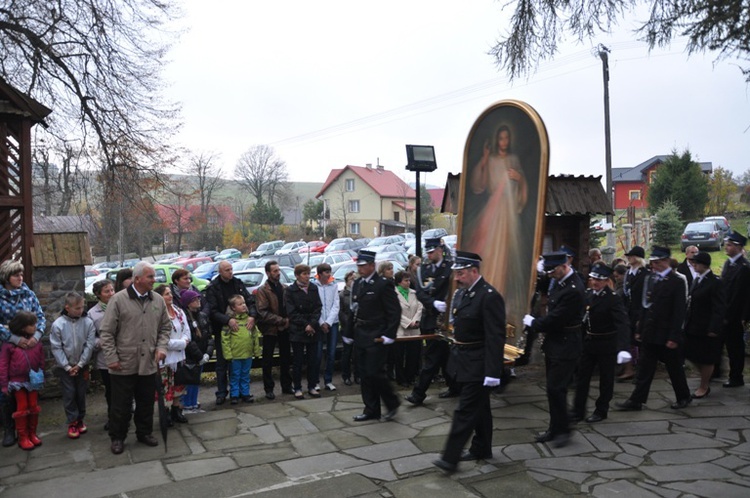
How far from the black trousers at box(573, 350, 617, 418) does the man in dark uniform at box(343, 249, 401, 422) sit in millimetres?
1931

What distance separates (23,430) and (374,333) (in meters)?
3.64

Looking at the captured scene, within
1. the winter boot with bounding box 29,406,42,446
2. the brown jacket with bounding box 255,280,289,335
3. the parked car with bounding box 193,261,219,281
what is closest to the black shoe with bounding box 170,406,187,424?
the winter boot with bounding box 29,406,42,446

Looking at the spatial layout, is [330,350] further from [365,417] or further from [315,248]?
[315,248]

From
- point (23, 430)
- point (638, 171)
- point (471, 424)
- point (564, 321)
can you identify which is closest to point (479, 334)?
point (471, 424)

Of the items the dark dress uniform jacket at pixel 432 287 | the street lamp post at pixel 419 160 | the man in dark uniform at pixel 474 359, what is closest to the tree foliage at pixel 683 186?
the street lamp post at pixel 419 160

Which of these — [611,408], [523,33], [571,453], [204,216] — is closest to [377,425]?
[571,453]

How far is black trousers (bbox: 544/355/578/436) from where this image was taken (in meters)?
5.96

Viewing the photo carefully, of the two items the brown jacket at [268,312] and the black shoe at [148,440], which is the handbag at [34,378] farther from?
the brown jacket at [268,312]

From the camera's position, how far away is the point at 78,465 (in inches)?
225

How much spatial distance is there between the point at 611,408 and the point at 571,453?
183 cm

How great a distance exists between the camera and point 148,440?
622 centimetres

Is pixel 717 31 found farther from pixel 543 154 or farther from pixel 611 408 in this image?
pixel 611 408

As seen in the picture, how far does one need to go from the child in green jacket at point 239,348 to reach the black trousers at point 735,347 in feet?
20.1

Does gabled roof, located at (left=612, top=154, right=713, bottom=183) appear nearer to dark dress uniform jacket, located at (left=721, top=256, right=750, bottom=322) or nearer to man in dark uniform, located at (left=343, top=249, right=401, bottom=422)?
dark dress uniform jacket, located at (left=721, top=256, right=750, bottom=322)
